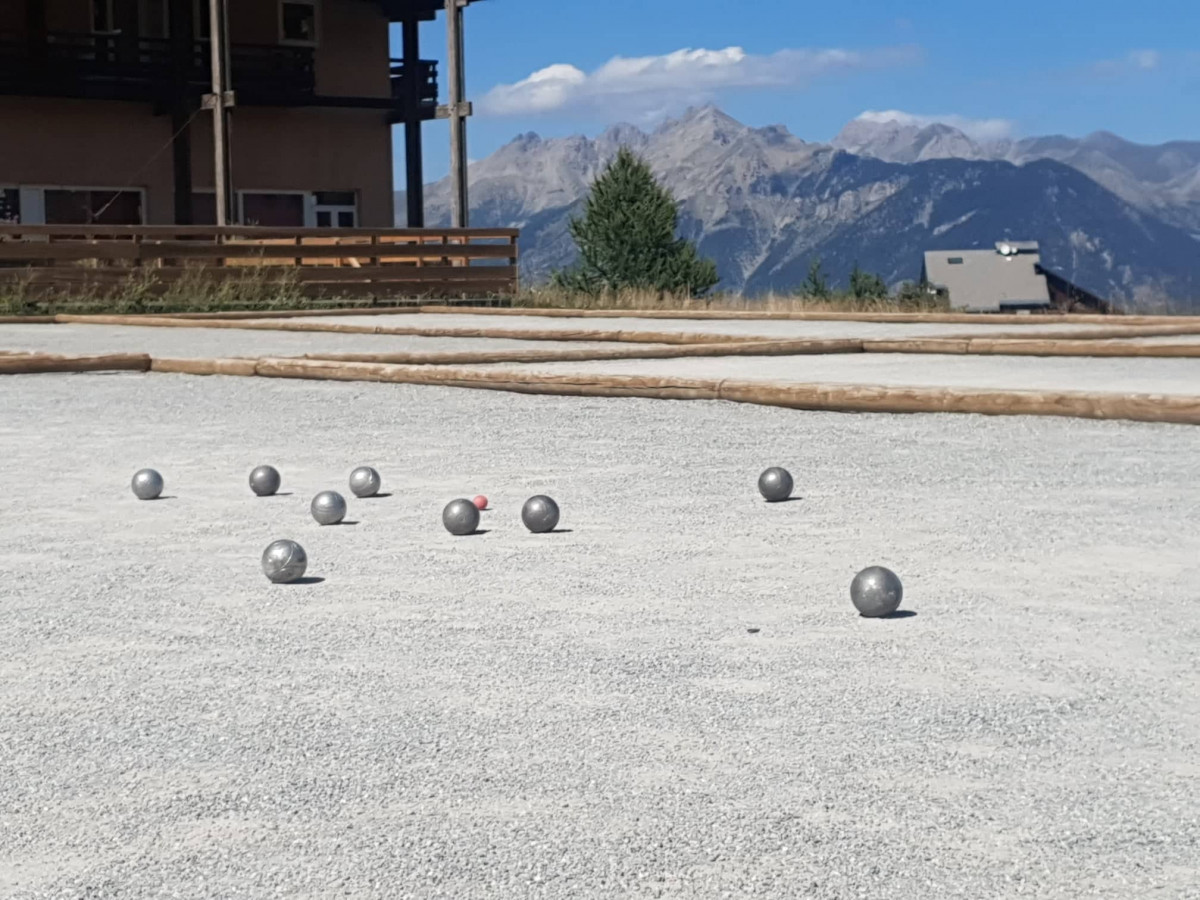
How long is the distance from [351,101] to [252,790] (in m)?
33.9

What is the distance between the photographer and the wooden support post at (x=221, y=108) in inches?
1134

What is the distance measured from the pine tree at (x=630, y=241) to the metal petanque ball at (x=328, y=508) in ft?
77.9

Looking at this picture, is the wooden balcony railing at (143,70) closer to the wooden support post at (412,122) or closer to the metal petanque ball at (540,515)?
the wooden support post at (412,122)

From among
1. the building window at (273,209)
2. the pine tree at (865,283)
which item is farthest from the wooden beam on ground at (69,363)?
the pine tree at (865,283)

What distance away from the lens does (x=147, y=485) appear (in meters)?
6.52

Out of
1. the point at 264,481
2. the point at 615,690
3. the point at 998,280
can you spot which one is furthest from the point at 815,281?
the point at 615,690

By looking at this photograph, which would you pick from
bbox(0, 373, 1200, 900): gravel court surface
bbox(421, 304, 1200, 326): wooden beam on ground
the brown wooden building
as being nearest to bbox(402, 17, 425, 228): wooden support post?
the brown wooden building

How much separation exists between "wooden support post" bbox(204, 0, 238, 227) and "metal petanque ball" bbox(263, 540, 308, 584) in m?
24.6

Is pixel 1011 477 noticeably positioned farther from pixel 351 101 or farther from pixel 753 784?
pixel 351 101

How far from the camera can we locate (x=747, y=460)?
24.8 ft

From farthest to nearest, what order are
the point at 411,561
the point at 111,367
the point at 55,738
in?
1. the point at 111,367
2. the point at 411,561
3. the point at 55,738

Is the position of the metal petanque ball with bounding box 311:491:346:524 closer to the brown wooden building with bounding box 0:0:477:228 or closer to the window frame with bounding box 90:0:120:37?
the brown wooden building with bounding box 0:0:477:228

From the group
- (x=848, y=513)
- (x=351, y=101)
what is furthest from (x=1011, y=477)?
(x=351, y=101)

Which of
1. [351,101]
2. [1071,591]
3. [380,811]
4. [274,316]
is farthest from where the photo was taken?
[351,101]
